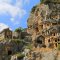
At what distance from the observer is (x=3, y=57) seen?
6512cm

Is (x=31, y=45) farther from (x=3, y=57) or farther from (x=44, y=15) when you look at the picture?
(x=44, y=15)

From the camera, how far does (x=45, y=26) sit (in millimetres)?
72312

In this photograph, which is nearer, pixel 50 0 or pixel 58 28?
pixel 58 28

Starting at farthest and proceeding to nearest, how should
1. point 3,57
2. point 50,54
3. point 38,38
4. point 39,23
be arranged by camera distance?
point 39,23 → point 38,38 → point 3,57 → point 50,54

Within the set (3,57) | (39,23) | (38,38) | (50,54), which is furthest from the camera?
(39,23)

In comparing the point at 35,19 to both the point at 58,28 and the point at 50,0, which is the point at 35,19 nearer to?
the point at 50,0

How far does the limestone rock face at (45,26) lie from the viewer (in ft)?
216

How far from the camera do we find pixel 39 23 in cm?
7450

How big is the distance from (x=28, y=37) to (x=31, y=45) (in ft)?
25.5

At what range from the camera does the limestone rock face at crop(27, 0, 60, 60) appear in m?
65.8

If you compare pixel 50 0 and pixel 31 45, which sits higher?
pixel 50 0

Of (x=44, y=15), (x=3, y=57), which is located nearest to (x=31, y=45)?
(x=3, y=57)

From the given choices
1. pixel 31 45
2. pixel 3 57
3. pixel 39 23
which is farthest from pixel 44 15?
pixel 3 57

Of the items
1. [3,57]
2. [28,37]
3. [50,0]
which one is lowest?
[3,57]
